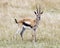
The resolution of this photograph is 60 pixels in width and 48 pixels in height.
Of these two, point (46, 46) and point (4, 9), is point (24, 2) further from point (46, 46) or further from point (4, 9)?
point (46, 46)

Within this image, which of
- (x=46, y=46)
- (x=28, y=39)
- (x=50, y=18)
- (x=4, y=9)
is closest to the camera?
(x=46, y=46)

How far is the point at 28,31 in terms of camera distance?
12320 millimetres

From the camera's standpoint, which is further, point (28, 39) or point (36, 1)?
point (36, 1)

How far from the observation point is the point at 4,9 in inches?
665

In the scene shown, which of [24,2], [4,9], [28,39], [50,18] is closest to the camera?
[28,39]

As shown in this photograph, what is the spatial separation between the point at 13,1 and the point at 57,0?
2.79m

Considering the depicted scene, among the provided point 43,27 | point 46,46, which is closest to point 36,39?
point 46,46

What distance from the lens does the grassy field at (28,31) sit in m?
10.2

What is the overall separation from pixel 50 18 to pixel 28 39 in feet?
13.9

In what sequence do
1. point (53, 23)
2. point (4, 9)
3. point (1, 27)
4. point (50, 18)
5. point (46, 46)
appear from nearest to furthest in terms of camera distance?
1. point (46, 46)
2. point (1, 27)
3. point (53, 23)
4. point (50, 18)
5. point (4, 9)

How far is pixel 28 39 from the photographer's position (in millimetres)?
10875

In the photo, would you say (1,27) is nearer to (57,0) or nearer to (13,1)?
(13,1)

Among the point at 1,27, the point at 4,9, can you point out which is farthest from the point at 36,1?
the point at 1,27

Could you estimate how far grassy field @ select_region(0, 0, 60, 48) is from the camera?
10.2 meters
